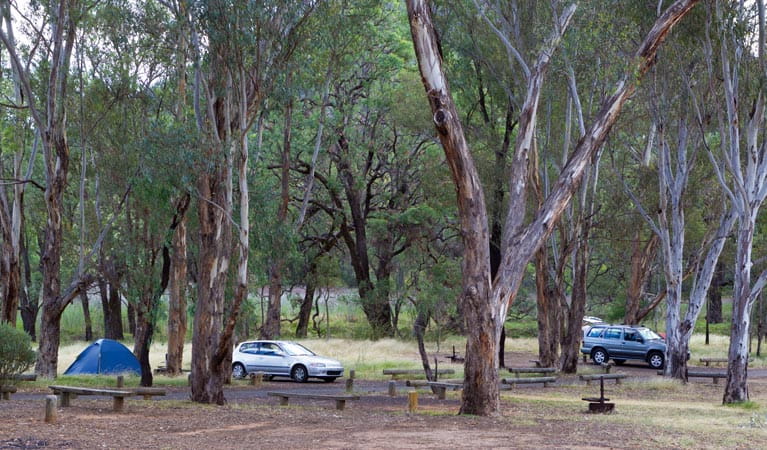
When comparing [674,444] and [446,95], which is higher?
[446,95]

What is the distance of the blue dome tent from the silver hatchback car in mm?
3347

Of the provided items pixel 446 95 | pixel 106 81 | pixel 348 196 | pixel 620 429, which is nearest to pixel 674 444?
pixel 620 429

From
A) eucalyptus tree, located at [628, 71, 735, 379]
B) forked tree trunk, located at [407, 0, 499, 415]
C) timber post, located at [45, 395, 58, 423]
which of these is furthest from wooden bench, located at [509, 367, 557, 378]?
timber post, located at [45, 395, 58, 423]

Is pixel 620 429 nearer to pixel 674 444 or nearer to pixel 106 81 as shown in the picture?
pixel 674 444

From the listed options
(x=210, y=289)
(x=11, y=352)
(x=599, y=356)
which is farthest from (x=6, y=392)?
(x=599, y=356)

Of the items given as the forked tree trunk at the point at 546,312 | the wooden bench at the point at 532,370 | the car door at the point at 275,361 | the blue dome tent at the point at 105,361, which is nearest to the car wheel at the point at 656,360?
the forked tree trunk at the point at 546,312

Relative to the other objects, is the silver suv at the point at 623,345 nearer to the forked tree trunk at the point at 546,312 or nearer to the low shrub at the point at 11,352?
the forked tree trunk at the point at 546,312

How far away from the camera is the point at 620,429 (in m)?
13.9

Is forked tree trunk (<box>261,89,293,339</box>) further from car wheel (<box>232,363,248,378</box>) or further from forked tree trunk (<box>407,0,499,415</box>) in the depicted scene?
forked tree trunk (<box>407,0,499,415</box>)

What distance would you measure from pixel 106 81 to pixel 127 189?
3.48m

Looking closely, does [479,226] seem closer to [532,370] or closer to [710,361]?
[532,370]

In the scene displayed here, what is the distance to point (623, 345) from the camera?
35.1 metres

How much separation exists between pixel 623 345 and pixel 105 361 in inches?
771

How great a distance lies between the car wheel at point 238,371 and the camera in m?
29.3
